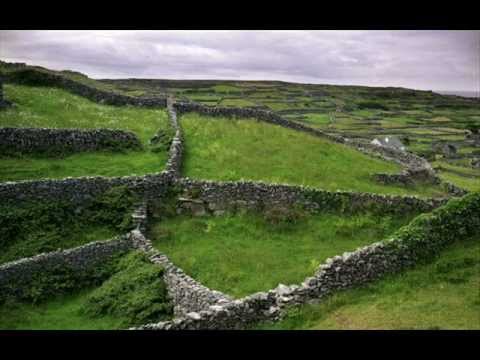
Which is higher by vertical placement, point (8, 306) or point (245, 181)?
point (245, 181)

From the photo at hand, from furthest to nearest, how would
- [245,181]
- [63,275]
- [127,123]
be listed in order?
[127,123] → [245,181] → [63,275]

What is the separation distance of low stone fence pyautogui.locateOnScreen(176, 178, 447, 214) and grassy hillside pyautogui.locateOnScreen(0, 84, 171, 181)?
4.29 m

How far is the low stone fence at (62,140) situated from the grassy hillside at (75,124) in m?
0.73

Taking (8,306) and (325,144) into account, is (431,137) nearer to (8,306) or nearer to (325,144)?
(325,144)

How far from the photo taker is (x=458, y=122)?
186625 mm

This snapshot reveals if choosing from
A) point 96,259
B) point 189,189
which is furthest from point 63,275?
point 189,189

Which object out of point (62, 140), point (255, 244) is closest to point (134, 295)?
point (255, 244)

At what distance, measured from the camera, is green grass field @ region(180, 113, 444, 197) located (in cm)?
3191

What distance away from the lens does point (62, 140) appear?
106 feet

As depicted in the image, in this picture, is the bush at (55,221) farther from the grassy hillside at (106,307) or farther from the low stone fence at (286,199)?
the low stone fence at (286,199)

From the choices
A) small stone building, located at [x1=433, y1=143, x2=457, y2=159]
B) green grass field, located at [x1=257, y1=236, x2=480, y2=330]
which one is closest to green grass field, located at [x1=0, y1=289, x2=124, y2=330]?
green grass field, located at [x1=257, y1=236, x2=480, y2=330]

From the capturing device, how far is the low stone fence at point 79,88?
49875mm

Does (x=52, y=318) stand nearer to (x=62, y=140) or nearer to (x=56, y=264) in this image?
(x=56, y=264)

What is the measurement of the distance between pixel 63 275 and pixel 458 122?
188356mm
